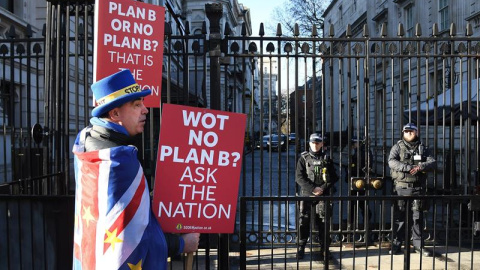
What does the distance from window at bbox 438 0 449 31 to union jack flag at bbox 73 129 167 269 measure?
19.2 m

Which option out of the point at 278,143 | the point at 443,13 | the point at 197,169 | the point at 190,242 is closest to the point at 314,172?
the point at 278,143

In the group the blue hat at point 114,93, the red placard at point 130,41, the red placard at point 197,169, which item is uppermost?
the red placard at point 130,41

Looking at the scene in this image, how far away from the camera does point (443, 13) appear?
19.4 metres

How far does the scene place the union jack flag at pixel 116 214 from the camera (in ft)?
7.92

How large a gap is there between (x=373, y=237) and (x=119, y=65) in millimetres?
5123

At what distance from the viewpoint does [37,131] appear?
17.7 feet

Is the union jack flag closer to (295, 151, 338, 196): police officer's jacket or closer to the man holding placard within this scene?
the man holding placard

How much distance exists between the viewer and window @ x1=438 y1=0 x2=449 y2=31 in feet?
62.5

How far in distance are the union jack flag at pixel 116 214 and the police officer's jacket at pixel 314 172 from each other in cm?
466

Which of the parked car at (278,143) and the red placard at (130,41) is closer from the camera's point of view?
the red placard at (130,41)

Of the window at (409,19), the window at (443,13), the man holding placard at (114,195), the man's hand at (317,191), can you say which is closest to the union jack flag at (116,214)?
the man holding placard at (114,195)

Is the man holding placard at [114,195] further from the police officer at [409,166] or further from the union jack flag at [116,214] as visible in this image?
the police officer at [409,166]

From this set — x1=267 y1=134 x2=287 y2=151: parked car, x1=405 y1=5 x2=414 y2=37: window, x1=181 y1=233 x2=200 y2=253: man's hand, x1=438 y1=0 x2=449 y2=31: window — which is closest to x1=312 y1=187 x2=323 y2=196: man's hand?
x1=267 y1=134 x2=287 y2=151: parked car

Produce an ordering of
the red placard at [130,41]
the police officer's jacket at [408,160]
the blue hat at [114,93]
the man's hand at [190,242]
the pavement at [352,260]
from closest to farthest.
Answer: the blue hat at [114,93] < the man's hand at [190,242] < the red placard at [130,41] < the pavement at [352,260] < the police officer's jacket at [408,160]
